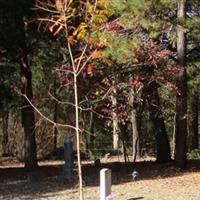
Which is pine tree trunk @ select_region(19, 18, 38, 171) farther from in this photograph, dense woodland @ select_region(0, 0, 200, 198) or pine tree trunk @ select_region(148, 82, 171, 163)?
pine tree trunk @ select_region(148, 82, 171, 163)

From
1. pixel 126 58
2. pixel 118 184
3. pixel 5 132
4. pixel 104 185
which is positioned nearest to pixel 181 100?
pixel 126 58

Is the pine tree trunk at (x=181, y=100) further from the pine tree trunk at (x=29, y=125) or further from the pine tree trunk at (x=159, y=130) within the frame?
the pine tree trunk at (x=29, y=125)

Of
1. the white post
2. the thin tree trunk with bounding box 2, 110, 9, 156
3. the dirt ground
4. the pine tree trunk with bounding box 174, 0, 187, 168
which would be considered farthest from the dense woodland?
the thin tree trunk with bounding box 2, 110, 9, 156

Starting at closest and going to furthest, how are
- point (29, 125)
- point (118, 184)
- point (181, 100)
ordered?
1. point (118, 184)
2. point (181, 100)
3. point (29, 125)

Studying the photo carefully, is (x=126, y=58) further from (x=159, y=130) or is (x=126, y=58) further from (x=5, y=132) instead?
(x=5, y=132)

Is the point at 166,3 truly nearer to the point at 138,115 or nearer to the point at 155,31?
the point at 155,31

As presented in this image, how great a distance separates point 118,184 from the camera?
14109 millimetres

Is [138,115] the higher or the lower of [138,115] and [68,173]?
the higher

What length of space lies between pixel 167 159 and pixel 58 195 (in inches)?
312

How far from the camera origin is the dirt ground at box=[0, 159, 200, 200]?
12641 millimetres

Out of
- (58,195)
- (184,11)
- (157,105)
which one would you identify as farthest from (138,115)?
(58,195)

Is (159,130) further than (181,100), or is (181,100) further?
(159,130)

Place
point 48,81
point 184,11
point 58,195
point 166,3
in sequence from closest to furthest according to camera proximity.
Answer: point 58,195 → point 166,3 → point 184,11 → point 48,81

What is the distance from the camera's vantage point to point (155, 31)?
1531 cm
